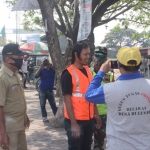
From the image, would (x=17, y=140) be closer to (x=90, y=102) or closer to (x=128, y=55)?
(x=90, y=102)

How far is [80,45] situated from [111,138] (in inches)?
61.8

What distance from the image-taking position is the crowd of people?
266 centimetres

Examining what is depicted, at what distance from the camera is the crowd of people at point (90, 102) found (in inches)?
105

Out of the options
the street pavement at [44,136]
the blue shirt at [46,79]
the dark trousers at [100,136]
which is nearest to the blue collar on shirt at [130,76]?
the dark trousers at [100,136]

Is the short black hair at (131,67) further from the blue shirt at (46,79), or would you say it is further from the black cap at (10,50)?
the blue shirt at (46,79)

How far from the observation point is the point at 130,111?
8.68ft

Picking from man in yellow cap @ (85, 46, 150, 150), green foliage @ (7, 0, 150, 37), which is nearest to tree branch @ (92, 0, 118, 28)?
green foliage @ (7, 0, 150, 37)

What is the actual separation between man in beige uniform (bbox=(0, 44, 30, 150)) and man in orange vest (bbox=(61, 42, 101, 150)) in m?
0.54

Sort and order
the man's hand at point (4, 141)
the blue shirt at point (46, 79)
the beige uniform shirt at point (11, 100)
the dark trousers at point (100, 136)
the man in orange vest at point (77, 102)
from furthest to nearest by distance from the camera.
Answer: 1. the blue shirt at point (46, 79)
2. the dark trousers at point (100, 136)
3. the man in orange vest at point (77, 102)
4. the beige uniform shirt at point (11, 100)
5. the man's hand at point (4, 141)

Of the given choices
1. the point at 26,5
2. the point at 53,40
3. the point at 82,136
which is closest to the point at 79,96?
the point at 82,136

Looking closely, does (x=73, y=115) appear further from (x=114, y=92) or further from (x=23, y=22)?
(x=23, y=22)

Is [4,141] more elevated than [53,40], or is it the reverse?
[53,40]

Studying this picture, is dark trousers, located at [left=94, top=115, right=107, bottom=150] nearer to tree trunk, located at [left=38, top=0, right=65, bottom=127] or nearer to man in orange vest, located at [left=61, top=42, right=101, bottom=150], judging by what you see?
man in orange vest, located at [left=61, top=42, right=101, bottom=150]

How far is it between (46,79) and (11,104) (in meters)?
4.38
